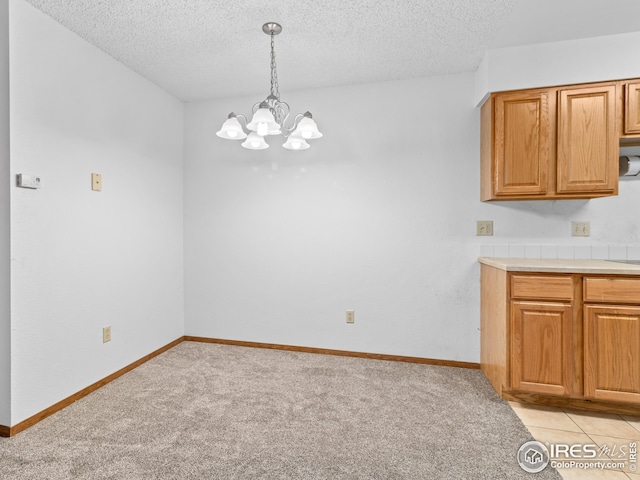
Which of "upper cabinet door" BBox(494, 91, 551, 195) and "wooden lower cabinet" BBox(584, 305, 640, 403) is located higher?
"upper cabinet door" BBox(494, 91, 551, 195)

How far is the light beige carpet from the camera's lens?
1.69 m

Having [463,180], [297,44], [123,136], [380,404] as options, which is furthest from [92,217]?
[463,180]

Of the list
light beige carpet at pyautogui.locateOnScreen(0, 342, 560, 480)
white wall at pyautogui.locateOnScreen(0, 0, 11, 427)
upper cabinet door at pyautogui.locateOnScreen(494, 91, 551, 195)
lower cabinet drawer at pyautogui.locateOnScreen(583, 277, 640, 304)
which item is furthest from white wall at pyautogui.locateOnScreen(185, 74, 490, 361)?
white wall at pyautogui.locateOnScreen(0, 0, 11, 427)

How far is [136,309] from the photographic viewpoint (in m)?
3.00

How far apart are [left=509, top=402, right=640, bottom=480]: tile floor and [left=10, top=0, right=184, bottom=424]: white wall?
2.92 m

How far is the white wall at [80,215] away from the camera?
2.04 meters

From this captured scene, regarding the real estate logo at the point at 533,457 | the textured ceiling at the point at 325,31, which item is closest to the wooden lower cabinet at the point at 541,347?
the real estate logo at the point at 533,457

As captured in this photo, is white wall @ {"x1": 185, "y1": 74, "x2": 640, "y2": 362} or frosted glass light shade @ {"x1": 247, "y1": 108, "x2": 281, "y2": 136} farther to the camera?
white wall @ {"x1": 185, "y1": 74, "x2": 640, "y2": 362}

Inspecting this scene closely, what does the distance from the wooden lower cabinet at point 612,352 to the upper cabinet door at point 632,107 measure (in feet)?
4.07

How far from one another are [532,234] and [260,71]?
2610mm

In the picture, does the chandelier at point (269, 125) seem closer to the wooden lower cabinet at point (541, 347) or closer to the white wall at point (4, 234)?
the white wall at point (4, 234)

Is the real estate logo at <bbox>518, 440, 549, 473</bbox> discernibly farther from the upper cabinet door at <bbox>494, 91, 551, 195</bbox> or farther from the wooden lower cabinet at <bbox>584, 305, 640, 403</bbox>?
the upper cabinet door at <bbox>494, 91, 551, 195</bbox>

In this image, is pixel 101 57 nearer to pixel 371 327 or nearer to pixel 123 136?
pixel 123 136

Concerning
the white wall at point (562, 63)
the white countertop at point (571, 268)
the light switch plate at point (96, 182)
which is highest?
the white wall at point (562, 63)
